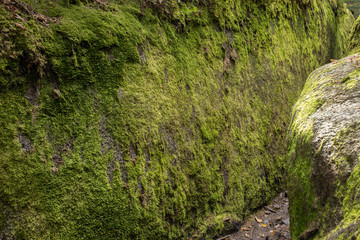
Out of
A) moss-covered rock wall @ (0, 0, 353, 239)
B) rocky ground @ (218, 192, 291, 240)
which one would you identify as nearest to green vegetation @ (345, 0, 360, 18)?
moss-covered rock wall @ (0, 0, 353, 239)

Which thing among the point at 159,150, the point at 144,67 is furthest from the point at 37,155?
the point at 144,67

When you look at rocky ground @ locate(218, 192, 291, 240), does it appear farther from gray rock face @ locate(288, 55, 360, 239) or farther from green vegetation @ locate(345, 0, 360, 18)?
green vegetation @ locate(345, 0, 360, 18)

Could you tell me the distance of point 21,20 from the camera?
109 inches

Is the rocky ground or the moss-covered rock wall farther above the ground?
the moss-covered rock wall

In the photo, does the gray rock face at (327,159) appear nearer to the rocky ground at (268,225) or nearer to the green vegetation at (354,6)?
the rocky ground at (268,225)

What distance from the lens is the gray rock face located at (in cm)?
235

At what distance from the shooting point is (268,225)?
4.93 meters

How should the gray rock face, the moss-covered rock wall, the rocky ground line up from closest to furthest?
the gray rock face → the moss-covered rock wall → the rocky ground

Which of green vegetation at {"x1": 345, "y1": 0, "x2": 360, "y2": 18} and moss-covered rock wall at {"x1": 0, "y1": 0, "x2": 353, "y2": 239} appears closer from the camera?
moss-covered rock wall at {"x1": 0, "y1": 0, "x2": 353, "y2": 239}

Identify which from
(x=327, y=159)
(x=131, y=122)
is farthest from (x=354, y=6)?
(x=131, y=122)

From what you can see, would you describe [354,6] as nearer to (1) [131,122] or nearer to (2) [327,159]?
(2) [327,159]

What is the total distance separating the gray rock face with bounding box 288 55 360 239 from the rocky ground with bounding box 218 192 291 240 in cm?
145

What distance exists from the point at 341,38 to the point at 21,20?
14211 millimetres

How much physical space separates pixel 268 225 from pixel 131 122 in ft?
10.4
